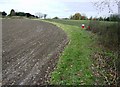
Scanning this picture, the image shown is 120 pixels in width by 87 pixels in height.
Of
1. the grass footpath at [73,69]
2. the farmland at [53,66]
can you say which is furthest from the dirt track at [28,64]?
Answer: the grass footpath at [73,69]

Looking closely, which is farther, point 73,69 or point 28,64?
point 28,64

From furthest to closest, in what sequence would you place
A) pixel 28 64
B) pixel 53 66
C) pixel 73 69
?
pixel 28 64
pixel 53 66
pixel 73 69

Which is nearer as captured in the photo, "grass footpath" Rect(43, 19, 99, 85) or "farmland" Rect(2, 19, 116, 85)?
"grass footpath" Rect(43, 19, 99, 85)

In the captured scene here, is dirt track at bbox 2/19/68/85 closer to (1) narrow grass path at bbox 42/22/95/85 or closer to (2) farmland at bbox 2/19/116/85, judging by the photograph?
(2) farmland at bbox 2/19/116/85

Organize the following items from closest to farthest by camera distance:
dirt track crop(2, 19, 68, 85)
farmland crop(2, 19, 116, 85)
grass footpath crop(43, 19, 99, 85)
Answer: grass footpath crop(43, 19, 99, 85), farmland crop(2, 19, 116, 85), dirt track crop(2, 19, 68, 85)

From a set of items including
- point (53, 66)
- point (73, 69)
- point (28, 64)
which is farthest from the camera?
point (28, 64)

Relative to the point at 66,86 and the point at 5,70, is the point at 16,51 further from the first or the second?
the point at 66,86

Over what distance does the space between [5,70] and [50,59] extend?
128 inches

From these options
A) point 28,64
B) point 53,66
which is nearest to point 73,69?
point 53,66

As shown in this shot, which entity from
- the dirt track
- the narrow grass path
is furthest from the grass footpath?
the dirt track

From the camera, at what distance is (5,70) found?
1362 cm

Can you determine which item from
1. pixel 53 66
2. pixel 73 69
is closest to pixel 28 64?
pixel 53 66

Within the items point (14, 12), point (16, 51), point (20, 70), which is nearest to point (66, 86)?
point (20, 70)

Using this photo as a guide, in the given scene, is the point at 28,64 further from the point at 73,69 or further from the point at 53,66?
the point at 73,69
